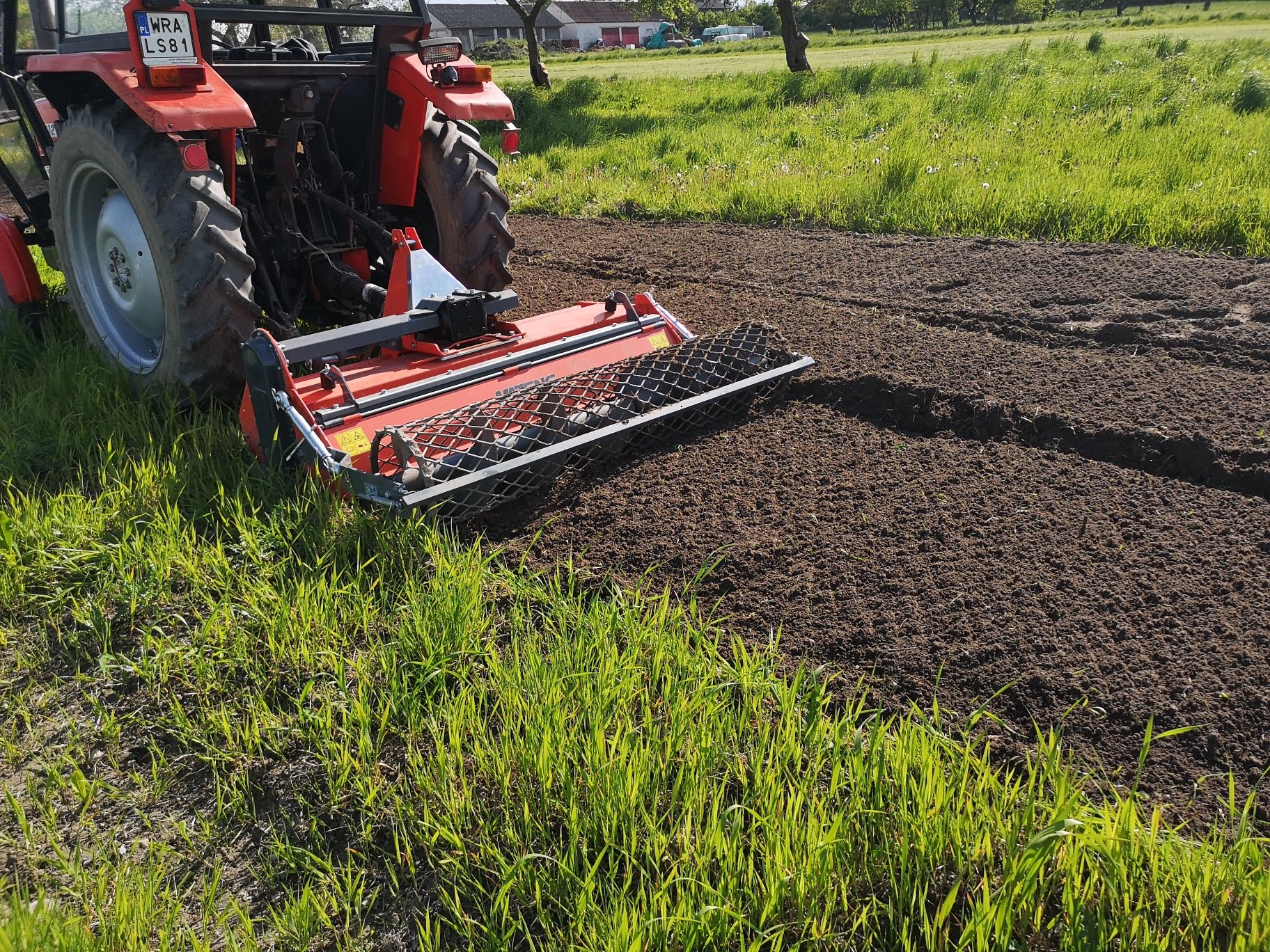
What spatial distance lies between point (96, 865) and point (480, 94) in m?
3.54

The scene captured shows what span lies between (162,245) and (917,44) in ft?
91.7

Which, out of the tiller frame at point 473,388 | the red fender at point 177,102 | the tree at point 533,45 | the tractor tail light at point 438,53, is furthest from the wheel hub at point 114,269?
the tree at point 533,45

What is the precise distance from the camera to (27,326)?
469cm

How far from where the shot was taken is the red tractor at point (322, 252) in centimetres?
324

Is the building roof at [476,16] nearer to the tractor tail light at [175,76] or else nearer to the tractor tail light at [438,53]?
the tractor tail light at [438,53]

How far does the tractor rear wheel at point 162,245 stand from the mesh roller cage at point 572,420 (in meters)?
0.92

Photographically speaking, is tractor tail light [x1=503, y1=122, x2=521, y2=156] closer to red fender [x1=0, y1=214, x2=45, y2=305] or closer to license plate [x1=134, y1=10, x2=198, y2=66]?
license plate [x1=134, y1=10, x2=198, y2=66]

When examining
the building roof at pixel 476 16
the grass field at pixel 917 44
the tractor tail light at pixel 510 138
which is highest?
the building roof at pixel 476 16

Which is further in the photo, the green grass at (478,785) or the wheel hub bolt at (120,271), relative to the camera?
the wheel hub bolt at (120,271)

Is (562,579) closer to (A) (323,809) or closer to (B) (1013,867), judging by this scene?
(A) (323,809)

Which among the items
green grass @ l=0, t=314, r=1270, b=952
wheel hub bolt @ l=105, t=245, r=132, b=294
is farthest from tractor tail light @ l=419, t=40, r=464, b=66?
green grass @ l=0, t=314, r=1270, b=952

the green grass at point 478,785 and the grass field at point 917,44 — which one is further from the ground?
the grass field at point 917,44

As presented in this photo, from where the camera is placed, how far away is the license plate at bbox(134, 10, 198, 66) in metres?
3.30

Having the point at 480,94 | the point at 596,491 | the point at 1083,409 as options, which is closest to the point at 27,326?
the point at 480,94
